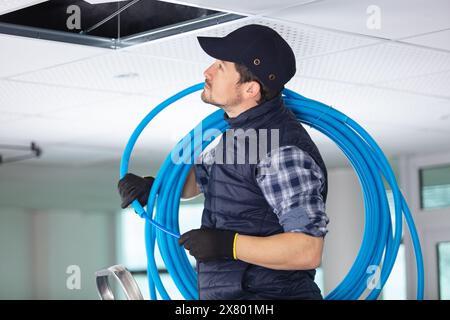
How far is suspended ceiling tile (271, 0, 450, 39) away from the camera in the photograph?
359 cm

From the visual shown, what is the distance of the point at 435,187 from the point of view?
336 inches

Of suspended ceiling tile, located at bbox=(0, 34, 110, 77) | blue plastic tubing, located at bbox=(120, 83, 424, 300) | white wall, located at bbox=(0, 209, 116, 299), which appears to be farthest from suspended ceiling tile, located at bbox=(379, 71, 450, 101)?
white wall, located at bbox=(0, 209, 116, 299)

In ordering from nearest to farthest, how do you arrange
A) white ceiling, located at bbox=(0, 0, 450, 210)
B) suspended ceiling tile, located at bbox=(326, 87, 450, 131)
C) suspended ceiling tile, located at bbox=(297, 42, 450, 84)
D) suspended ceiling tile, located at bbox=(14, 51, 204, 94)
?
1. white ceiling, located at bbox=(0, 0, 450, 210)
2. suspended ceiling tile, located at bbox=(297, 42, 450, 84)
3. suspended ceiling tile, located at bbox=(14, 51, 204, 94)
4. suspended ceiling tile, located at bbox=(326, 87, 450, 131)

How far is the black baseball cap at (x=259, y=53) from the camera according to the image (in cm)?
235

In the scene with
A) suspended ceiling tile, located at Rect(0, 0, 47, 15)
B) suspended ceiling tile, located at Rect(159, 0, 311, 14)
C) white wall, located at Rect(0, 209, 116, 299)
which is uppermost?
suspended ceiling tile, located at Rect(0, 0, 47, 15)

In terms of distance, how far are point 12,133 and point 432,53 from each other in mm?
3546

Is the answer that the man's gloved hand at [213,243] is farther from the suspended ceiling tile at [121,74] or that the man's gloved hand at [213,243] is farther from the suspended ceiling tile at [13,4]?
the suspended ceiling tile at [121,74]

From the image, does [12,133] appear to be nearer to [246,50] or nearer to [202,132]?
[202,132]

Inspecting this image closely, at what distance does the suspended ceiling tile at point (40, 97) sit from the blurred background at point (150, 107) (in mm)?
12

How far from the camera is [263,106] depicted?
2342mm

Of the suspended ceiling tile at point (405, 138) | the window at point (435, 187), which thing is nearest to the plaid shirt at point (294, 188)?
the suspended ceiling tile at point (405, 138)

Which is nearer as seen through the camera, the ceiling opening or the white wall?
the ceiling opening

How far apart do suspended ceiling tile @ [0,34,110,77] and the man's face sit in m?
1.88

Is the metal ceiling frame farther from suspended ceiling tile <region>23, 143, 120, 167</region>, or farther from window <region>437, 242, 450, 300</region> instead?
window <region>437, 242, 450, 300</region>
